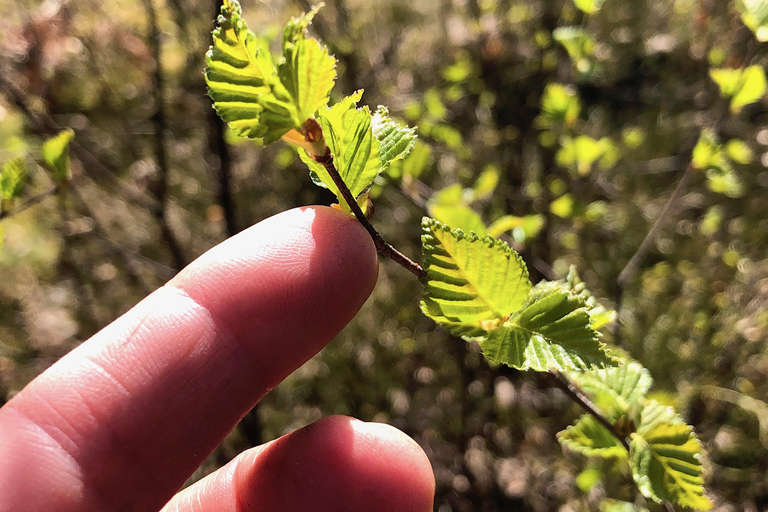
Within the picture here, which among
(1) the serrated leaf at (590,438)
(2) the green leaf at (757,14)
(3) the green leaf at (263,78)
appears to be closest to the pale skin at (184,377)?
(3) the green leaf at (263,78)

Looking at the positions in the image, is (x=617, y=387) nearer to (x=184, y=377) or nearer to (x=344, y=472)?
(x=344, y=472)

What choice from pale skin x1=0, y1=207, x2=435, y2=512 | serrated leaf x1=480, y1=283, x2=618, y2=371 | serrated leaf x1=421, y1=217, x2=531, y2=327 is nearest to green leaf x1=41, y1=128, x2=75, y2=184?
pale skin x1=0, y1=207, x2=435, y2=512

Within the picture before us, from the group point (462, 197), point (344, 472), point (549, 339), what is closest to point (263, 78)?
point (549, 339)

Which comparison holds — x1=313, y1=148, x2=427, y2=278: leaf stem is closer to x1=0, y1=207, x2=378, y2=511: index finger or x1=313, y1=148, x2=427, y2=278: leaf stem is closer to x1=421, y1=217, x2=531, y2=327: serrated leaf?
x1=421, y1=217, x2=531, y2=327: serrated leaf

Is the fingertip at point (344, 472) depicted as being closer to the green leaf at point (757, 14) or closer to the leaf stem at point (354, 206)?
the leaf stem at point (354, 206)

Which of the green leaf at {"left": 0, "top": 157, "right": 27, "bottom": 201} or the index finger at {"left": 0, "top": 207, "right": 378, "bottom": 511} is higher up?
the green leaf at {"left": 0, "top": 157, "right": 27, "bottom": 201}
